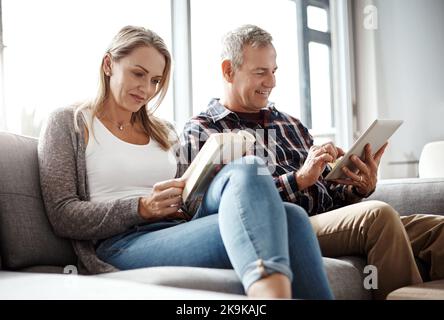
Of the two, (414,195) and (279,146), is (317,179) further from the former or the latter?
(414,195)

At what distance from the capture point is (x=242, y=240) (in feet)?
3.48

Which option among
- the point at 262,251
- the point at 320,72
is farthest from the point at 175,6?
the point at 262,251

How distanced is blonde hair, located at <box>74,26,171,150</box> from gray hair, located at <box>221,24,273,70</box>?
0.29m

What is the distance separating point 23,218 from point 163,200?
1.11 feet

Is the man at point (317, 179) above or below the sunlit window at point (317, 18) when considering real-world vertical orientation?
below

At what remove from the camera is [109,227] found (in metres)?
1.36

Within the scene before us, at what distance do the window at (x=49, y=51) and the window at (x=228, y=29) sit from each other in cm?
44

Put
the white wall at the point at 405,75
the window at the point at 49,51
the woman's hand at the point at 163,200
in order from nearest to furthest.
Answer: the woman's hand at the point at 163,200
the window at the point at 49,51
the white wall at the point at 405,75

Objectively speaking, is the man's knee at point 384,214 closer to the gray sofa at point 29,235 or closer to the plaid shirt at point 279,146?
the gray sofa at point 29,235

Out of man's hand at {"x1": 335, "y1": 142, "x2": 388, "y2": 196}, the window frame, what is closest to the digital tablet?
man's hand at {"x1": 335, "y1": 142, "x2": 388, "y2": 196}

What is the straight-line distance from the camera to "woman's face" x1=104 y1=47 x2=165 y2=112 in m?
1.56

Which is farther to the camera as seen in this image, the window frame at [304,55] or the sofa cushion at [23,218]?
the window frame at [304,55]

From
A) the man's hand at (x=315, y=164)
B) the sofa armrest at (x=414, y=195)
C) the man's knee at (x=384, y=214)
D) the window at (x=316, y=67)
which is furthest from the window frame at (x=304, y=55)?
the man's knee at (x=384, y=214)

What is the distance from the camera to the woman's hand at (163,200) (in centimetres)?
131
